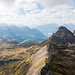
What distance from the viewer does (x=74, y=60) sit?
556 ft

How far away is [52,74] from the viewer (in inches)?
3873

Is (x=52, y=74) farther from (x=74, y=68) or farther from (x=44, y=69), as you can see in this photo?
(x=74, y=68)

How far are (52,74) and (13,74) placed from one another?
125244 mm

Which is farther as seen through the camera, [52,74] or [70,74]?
[70,74]

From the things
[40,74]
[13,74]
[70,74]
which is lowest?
[13,74]

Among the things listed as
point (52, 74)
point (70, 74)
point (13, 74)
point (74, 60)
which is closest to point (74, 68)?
point (70, 74)

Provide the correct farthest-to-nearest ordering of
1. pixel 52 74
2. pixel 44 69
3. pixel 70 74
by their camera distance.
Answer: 1. pixel 70 74
2. pixel 44 69
3. pixel 52 74

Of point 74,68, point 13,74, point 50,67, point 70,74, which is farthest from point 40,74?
point 13,74

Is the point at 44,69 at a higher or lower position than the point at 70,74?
higher

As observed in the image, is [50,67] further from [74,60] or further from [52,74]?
[74,60]

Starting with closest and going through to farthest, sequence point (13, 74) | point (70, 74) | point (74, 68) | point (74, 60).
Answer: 1. point (70, 74)
2. point (74, 68)
3. point (74, 60)
4. point (13, 74)

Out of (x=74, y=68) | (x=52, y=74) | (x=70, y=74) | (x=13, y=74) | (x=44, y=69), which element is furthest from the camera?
(x=13, y=74)

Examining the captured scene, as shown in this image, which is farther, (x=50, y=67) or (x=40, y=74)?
(x=50, y=67)

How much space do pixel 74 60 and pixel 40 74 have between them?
298 ft
